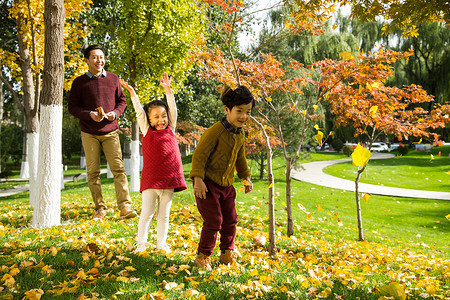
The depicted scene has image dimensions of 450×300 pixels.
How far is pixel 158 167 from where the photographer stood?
343 cm

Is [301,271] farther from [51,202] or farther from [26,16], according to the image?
[26,16]

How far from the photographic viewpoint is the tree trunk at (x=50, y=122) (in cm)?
473

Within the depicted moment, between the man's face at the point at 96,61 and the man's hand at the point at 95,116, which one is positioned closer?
the man's hand at the point at 95,116

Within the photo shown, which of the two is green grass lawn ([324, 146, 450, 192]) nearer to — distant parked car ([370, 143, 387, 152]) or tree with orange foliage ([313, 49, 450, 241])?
tree with orange foliage ([313, 49, 450, 241])

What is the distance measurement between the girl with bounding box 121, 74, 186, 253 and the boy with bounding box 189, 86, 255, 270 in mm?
475

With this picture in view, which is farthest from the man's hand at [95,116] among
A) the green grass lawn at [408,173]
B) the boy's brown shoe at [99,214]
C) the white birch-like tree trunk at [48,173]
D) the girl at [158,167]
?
the green grass lawn at [408,173]

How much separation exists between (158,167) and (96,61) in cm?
210

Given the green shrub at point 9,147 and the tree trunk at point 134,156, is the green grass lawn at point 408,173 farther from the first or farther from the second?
the green shrub at point 9,147

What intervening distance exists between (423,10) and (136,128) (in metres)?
7.78

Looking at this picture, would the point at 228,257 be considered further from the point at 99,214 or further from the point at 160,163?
the point at 99,214

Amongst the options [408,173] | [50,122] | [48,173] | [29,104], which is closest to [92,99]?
[50,122]

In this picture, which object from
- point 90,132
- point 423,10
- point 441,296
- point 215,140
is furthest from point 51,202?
point 423,10

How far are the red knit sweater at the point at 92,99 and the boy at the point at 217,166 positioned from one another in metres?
2.21

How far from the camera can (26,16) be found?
25.0ft
